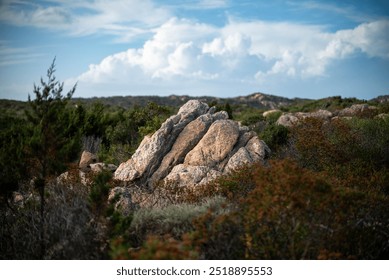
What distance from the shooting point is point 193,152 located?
40.2ft

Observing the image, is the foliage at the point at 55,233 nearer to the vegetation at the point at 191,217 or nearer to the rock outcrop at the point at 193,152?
the vegetation at the point at 191,217

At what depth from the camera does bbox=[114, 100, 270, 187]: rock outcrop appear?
1163 cm

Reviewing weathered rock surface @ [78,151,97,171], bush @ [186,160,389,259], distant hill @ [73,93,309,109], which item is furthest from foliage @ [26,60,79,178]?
distant hill @ [73,93,309,109]

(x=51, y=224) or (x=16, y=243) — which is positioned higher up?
(x=51, y=224)

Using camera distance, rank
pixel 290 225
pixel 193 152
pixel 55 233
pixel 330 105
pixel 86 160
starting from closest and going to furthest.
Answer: pixel 290 225
pixel 55 233
pixel 193 152
pixel 86 160
pixel 330 105

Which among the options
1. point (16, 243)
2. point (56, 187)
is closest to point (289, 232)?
point (16, 243)

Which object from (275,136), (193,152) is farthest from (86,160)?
(275,136)

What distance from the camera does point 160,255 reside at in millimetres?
4500

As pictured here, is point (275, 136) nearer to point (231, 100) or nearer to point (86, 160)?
point (86, 160)

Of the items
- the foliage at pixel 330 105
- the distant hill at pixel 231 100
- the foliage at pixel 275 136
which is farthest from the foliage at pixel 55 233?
the distant hill at pixel 231 100

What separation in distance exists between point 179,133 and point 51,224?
22.8ft

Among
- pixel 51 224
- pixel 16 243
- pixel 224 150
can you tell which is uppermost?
pixel 224 150

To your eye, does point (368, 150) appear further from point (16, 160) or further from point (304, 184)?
point (16, 160)

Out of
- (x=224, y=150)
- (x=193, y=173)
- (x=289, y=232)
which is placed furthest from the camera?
(x=224, y=150)
